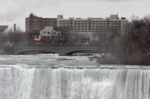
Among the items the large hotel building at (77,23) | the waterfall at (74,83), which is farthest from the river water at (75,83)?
the large hotel building at (77,23)

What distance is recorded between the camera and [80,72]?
30.0 metres

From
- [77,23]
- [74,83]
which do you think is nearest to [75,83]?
[74,83]

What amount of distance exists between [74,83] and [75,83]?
0.06 meters

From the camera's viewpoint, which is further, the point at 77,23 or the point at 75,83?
the point at 77,23

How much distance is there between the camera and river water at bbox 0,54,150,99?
2872cm

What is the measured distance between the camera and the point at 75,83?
2986 centimetres

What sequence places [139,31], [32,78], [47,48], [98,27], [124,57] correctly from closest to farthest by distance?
[32,78], [124,57], [139,31], [47,48], [98,27]

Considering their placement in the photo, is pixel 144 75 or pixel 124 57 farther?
pixel 124 57

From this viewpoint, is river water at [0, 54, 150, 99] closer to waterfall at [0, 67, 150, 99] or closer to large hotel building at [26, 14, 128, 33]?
waterfall at [0, 67, 150, 99]

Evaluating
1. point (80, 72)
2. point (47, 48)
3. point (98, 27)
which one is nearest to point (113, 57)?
point (80, 72)

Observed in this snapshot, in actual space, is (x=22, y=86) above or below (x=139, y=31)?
below

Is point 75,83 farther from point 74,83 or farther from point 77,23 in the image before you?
point 77,23

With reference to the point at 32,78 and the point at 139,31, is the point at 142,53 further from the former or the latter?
the point at 32,78

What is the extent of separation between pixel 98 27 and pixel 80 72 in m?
118
